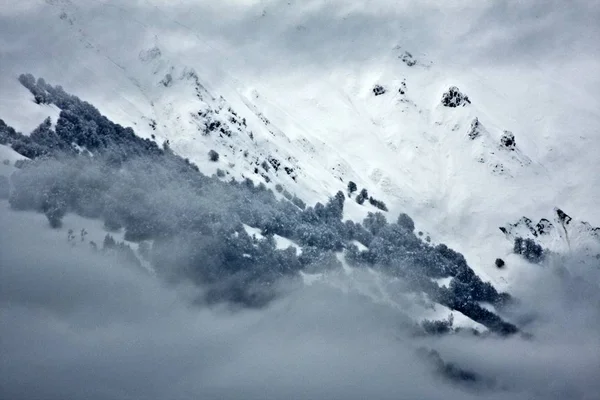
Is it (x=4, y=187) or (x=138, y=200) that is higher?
(x=138, y=200)

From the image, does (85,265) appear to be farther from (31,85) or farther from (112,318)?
(31,85)

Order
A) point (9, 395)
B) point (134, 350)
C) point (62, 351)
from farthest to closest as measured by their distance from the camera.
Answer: point (134, 350) < point (62, 351) < point (9, 395)

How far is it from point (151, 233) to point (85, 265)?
15.7 m

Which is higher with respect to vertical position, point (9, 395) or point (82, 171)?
point (82, 171)

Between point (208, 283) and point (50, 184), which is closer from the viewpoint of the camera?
point (50, 184)

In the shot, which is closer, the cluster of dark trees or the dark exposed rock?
the dark exposed rock

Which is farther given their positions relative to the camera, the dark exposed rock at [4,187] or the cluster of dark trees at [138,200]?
the cluster of dark trees at [138,200]

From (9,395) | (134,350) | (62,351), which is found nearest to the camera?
(9,395)

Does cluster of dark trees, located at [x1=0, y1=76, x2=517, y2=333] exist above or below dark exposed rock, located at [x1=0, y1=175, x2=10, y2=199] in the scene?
above

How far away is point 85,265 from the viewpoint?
172 metres

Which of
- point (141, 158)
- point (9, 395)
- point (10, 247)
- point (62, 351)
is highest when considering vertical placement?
point (141, 158)

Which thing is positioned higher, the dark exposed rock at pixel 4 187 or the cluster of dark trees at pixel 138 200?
the cluster of dark trees at pixel 138 200

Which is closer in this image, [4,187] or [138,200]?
[4,187]

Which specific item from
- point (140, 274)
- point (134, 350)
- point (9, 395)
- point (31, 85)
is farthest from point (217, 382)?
point (31, 85)
